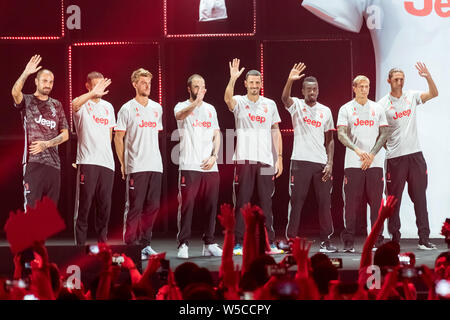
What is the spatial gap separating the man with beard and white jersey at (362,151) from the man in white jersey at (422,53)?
0.71 meters

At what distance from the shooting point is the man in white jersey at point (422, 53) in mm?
7254

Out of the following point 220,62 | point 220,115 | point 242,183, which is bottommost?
point 242,183

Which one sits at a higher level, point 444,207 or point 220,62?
point 220,62

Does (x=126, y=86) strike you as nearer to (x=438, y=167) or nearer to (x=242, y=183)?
(x=242, y=183)

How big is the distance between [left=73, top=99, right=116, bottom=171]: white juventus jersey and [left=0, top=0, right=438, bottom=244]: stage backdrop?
45.1 inches

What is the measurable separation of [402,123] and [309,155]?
2.88 ft

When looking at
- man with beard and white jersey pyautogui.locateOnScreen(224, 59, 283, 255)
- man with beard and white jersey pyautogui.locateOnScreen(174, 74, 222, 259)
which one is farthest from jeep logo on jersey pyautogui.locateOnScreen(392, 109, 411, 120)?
man with beard and white jersey pyautogui.locateOnScreen(174, 74, 222, 259)

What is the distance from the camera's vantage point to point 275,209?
7.97 metres

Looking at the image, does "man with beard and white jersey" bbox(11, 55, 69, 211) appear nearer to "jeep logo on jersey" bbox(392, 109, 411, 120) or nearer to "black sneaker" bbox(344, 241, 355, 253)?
"black sneaker" bbox(344, 241, 355, 253)

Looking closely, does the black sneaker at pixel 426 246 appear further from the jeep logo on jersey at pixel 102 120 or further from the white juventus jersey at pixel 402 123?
the jeep logo on jersey at pixel 102 120

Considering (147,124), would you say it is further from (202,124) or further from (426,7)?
(426,7)
